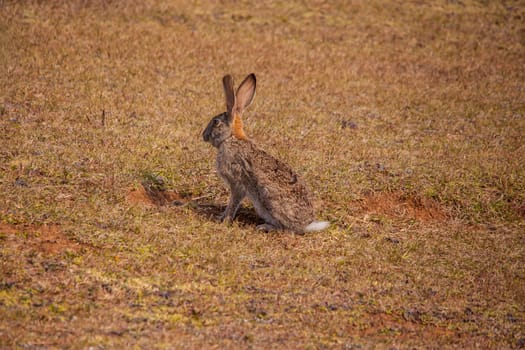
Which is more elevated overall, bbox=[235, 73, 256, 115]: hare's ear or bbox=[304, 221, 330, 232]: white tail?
bbox=[235, 73, 256, 115]: hare's ear

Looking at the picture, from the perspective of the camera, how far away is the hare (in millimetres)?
7445

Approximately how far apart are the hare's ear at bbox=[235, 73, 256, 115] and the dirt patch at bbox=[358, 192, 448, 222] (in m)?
1.99

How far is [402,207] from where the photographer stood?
8633 mm

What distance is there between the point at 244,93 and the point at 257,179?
50.3 inches

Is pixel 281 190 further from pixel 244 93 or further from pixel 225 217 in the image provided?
pixel 244 93

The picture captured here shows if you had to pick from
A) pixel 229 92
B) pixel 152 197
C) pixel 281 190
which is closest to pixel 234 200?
pixel 281 190

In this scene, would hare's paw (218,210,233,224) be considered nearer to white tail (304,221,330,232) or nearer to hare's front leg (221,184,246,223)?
hare's front leg (221,184,246,223)

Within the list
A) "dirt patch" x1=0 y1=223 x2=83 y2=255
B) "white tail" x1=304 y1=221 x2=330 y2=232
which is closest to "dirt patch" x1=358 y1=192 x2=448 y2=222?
"white tail" x1=304 y1=221 x2=330 y2=232

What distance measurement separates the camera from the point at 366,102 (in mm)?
12953

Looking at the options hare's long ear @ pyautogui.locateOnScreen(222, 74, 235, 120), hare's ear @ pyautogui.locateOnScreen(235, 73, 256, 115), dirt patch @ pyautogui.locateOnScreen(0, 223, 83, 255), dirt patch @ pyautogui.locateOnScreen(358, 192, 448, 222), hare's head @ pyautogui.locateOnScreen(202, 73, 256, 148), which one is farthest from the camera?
dirt patch @ pyautogui.locateOnScreen(358, 192, 448, 222)

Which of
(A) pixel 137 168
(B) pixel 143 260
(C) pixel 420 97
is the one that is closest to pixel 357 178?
(A) pixel 137 168

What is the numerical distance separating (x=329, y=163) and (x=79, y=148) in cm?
353

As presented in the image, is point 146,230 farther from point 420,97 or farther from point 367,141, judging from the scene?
point 420,97

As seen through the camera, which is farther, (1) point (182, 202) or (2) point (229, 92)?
(1) point (182, 202)
